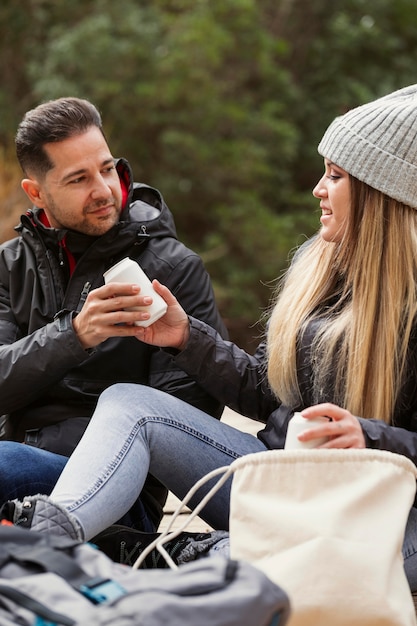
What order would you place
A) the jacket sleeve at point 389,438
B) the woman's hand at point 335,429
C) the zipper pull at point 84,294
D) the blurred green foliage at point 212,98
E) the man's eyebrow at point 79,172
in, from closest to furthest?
the woman's hand at point 335,429 < the jacket sleeve at point 389,438 < the zipper pull at point 84,294 < the man's eyebrow at point 79,172 < the blurred green foliage at point 212,98

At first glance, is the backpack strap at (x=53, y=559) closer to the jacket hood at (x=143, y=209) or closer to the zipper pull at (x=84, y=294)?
the zipper pull at (x=84, y=294)

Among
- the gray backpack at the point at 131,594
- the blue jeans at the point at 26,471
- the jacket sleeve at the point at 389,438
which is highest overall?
the gray backpack at the point at 131,594

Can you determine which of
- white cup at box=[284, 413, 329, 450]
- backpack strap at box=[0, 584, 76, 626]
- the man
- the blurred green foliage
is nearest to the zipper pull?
the man

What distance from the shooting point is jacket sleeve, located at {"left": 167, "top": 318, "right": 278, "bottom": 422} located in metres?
2.52

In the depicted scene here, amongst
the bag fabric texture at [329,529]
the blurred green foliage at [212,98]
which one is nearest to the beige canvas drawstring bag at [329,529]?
the bag fabric texture at [329,529]

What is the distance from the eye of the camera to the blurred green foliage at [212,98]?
9.55 meters

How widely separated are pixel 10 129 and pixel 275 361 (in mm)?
8200

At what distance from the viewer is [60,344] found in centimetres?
250

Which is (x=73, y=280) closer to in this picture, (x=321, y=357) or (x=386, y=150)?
(x=321, y=357)

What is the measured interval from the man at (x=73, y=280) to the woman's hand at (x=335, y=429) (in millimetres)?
720

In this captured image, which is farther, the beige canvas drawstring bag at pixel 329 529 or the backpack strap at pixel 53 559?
the beige canvas drawstring bag at pixel 329 529

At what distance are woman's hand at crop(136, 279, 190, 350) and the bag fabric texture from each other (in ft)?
2.10

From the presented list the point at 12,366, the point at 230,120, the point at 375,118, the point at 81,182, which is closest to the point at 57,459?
the point at 12,366

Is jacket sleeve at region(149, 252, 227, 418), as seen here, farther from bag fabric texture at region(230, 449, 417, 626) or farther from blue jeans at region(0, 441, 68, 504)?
bag fabric texture at region(230, 449, 417, 626)
